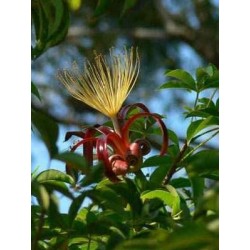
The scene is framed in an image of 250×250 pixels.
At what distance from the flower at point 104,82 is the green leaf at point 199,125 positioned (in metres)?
0.10

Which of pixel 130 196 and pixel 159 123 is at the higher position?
pixel 159 123

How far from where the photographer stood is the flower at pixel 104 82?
0.91m

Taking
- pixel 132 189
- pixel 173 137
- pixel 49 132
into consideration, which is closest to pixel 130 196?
pixel 132 189

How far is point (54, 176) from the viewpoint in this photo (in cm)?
77

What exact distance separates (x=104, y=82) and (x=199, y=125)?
0.15 meters

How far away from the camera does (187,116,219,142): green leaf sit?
806 millimetres

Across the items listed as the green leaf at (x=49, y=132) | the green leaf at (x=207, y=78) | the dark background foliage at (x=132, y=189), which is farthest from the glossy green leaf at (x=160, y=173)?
the green leaf at (x=49, y=132)

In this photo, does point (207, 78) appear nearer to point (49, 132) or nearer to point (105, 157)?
point (105, 157)

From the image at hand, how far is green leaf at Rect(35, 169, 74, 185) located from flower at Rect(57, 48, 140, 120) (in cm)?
15

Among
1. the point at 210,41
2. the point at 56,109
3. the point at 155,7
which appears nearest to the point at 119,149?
the point at 56,109

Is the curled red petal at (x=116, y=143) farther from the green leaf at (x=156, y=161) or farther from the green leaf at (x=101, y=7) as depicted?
the green leaf at (x=101, y=7)

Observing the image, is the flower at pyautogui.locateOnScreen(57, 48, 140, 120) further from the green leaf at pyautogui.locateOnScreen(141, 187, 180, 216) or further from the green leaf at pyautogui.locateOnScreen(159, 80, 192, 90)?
the green leaf at pyautogui.locateOnScreen(141, 187, 180, 216)
